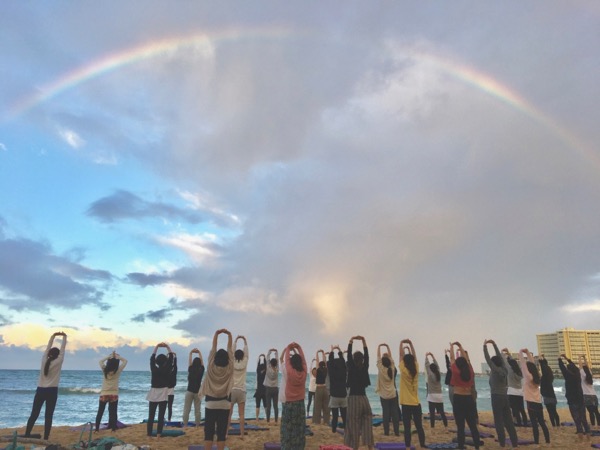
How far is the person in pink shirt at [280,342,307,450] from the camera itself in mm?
6719

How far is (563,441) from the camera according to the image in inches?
406

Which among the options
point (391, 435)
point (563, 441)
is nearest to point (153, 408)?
point (391, 435)

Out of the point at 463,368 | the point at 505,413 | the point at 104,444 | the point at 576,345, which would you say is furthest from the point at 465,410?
the point at 576,345

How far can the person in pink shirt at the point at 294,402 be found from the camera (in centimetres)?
672

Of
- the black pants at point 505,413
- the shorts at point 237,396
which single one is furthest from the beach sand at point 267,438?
the shorts at point 237,396

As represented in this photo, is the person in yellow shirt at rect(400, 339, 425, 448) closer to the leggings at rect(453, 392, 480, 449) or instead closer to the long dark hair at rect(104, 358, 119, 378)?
the leggings at rect(453, 392, 480, 449)

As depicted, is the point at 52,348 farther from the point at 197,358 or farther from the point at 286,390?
the point at 286,390

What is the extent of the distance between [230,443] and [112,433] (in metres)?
3.71

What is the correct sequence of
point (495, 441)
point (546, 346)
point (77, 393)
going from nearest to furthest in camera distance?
point (495, 441)
point (77, 393)
point (546, 346)

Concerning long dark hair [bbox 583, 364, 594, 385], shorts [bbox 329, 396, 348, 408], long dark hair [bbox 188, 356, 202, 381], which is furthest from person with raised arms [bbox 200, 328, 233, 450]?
long dark hair [bbox 583, 364, 594, 385]

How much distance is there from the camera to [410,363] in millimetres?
8070

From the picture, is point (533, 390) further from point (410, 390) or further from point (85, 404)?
point (85, 404)

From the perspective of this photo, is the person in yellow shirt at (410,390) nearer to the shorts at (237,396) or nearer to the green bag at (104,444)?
the shorts at (237,396)

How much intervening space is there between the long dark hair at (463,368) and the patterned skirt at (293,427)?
3.30 m
